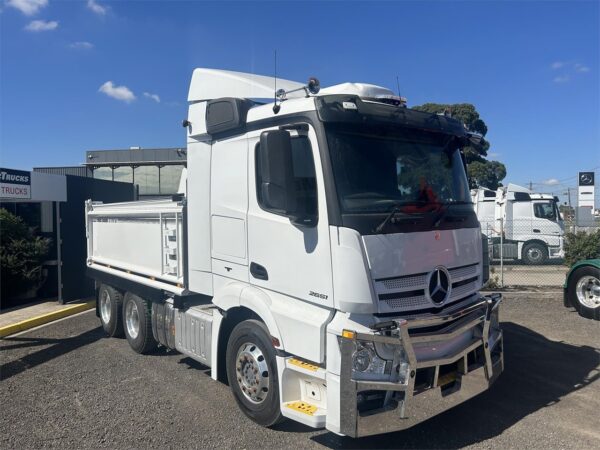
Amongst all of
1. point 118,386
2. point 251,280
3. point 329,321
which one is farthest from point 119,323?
point 329,321

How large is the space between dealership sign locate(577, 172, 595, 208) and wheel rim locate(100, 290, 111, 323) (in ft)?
42.3

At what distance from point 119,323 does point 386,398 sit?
17.3ft

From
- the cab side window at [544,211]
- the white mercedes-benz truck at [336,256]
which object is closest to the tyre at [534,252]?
the cab side window at [544,211]

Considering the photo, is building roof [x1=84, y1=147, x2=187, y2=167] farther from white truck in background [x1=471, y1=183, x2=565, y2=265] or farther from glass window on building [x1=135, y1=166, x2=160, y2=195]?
white truck in background [x1=471, y1=183, x2=565, y2=265]

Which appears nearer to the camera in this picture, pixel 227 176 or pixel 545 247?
pixel 227 176

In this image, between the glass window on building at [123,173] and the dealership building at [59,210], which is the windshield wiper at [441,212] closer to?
the dealership building at [59,210]

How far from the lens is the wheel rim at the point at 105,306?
7922 millimetres

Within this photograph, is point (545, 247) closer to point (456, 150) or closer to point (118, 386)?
point (456, 150)

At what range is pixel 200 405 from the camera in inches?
193

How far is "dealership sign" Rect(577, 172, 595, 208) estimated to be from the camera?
44.5 feet

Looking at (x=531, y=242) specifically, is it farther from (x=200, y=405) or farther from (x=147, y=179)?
(x=147, y=179)

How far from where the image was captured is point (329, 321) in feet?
12.1

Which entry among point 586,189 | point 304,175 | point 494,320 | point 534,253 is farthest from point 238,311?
point 534,253

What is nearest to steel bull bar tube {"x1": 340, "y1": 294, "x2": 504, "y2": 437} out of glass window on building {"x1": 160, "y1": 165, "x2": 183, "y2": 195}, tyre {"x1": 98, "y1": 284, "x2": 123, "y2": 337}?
tyre {"x1": 98, "y1": 284, "x2": 123, "y2": 337}
